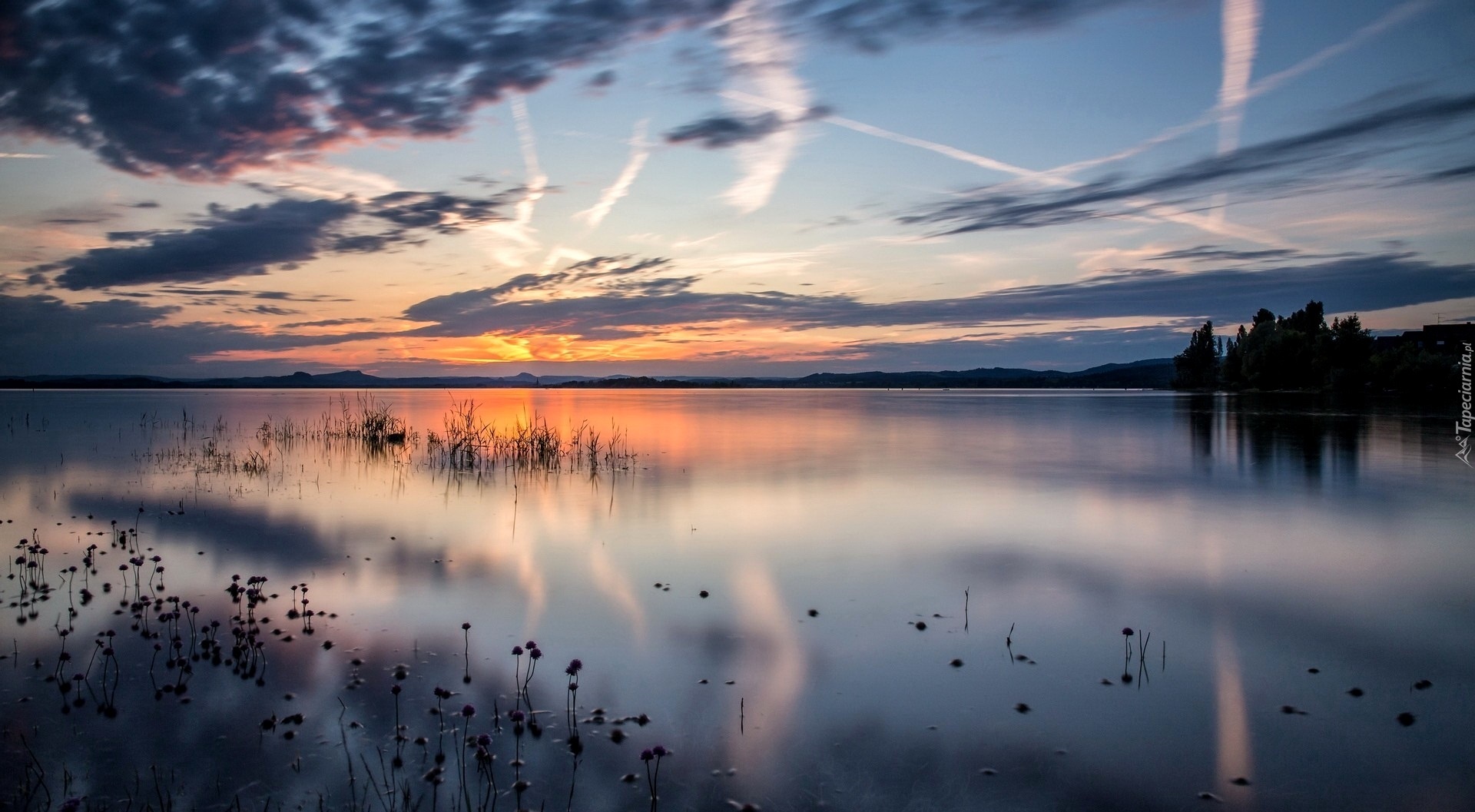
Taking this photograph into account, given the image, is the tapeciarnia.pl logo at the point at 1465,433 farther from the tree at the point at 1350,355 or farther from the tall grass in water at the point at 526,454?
the tree at the point at 1350,355

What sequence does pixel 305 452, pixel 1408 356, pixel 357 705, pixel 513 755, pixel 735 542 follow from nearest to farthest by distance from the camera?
pixel 513 755
pixel 357 705
pixel 735 542
pixel 305 452
pixel 1408 356

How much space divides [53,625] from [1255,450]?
106ft

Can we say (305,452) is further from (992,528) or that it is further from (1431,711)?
(1431,711)

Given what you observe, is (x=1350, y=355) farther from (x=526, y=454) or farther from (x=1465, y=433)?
(x=526, y=454)

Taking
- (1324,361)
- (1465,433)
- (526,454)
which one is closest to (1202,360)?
(1324,361)

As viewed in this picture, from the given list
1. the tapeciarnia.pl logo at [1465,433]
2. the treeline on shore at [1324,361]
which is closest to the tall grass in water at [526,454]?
the tapeciarnia.pl logo at [1465,433]

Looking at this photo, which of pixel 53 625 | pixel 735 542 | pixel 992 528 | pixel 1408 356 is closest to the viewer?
pixel 53 625

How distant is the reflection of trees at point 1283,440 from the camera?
2259cm

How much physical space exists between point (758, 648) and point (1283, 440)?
32.4 m

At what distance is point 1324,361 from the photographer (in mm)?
87875

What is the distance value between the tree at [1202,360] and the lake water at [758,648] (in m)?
133

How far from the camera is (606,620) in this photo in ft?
27.1

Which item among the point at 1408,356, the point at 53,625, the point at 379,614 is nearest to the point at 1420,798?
the point at 379,614

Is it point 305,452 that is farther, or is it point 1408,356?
point 1408,356
